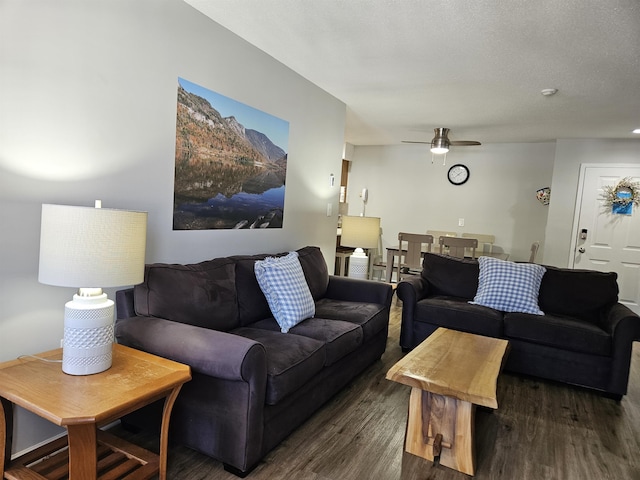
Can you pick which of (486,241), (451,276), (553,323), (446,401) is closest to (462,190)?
(486,241)

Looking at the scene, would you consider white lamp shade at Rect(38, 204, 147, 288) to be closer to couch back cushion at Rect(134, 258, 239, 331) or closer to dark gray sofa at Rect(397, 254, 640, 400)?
couch back cushion at Rect(134, 258, 239, 331)

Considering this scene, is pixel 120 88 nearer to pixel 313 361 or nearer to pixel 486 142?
pixel 313 361

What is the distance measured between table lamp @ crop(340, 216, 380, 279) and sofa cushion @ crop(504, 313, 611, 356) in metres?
1.41

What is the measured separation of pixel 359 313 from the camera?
3102 millimetres

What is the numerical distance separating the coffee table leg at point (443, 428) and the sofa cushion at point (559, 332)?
140cm

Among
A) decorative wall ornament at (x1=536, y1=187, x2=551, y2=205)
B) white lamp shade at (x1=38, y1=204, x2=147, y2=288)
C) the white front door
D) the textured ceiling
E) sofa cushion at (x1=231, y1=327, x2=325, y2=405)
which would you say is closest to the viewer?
white lamp shade at (x1=38, y1=204, x2=147, y2=288)

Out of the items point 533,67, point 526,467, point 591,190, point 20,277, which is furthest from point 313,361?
point 591,190

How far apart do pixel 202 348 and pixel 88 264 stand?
592 millimetres

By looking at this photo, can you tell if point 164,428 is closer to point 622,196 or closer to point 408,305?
point 408,305

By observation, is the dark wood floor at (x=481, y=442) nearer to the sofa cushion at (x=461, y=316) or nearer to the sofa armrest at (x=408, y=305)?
the sofa cushion at (x=461, y=316)

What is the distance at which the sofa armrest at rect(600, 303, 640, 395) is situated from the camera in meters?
2.94

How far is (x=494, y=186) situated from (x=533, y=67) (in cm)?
353

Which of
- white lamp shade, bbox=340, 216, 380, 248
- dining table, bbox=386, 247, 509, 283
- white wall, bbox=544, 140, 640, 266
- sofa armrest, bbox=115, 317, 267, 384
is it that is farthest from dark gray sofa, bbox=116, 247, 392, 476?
white wall, bbox=544, 140, 640, 266

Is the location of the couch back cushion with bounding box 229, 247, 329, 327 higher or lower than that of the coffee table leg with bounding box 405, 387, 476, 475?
higher
